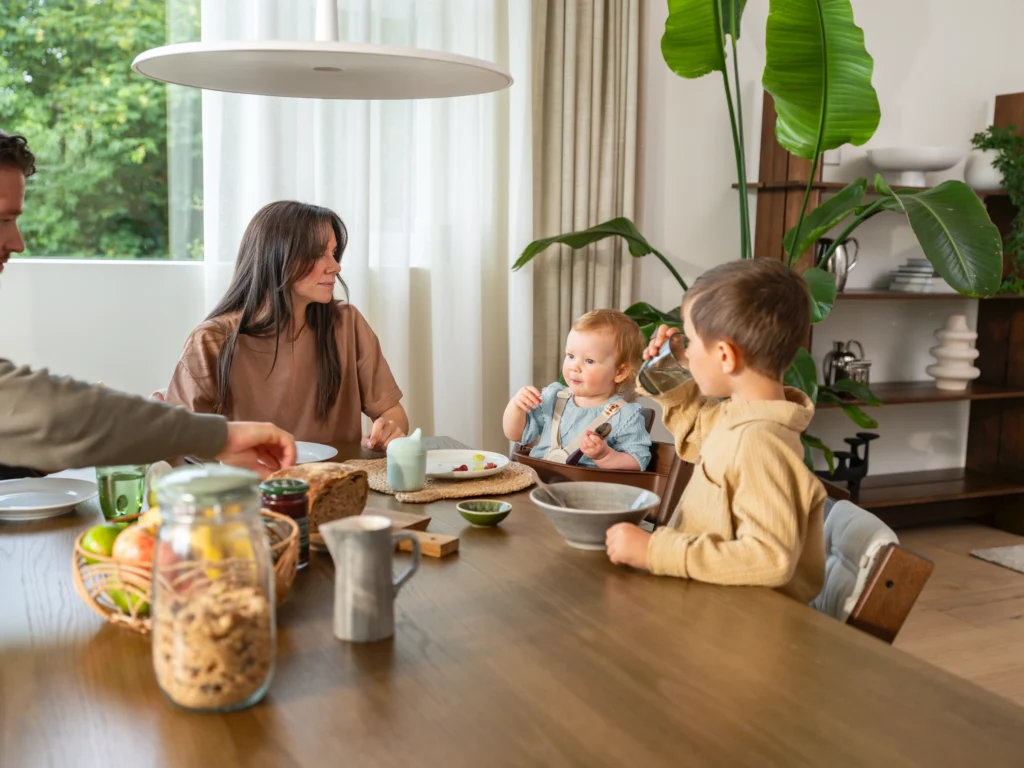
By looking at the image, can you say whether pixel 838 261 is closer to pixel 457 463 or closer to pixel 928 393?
pixel 928 393

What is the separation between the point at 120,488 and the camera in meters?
1.56

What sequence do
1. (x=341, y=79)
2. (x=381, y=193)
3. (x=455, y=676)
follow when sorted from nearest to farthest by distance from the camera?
(x=455, y=676)
(x=341, y=79)
(x=381, y=193)

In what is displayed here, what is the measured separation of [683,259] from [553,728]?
3270mm

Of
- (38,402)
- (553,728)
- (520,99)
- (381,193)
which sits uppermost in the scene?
(520,99)

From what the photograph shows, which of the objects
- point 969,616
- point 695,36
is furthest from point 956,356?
point 695,36

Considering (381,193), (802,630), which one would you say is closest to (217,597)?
(802,630)

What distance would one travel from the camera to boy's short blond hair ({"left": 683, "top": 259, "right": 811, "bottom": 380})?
4.73 feet

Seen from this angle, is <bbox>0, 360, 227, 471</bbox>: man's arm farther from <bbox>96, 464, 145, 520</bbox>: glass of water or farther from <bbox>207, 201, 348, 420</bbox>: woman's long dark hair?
<bbox>207, 201, 348, 420</bbox>: woman's long dark hair

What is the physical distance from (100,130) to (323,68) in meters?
2.05

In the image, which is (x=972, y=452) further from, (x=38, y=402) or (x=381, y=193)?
(x=38, y=402)

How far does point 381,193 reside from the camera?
3379mm

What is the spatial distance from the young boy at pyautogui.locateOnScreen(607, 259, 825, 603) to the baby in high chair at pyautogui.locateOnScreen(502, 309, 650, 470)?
2.82ft

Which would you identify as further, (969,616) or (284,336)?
Result: (969,616)

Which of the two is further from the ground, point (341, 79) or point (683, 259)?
point (341, 79)
